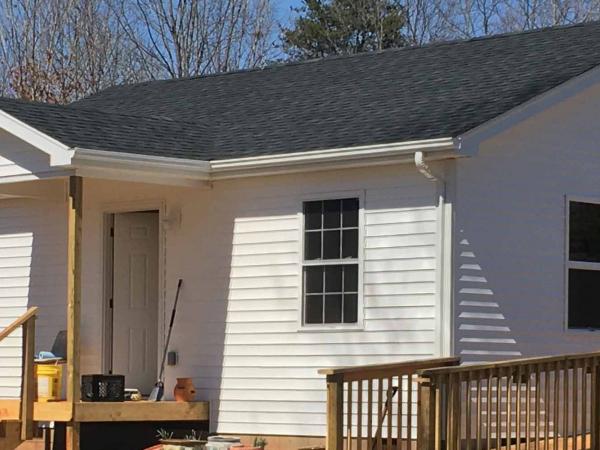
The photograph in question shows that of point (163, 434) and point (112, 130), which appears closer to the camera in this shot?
point (163, 434)

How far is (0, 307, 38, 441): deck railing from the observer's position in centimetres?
1484

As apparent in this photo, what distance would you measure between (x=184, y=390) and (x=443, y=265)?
3.48m

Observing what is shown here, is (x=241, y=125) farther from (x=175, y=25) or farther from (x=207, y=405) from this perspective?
(x=175, y=25)

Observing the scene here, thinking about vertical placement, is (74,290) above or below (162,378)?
above

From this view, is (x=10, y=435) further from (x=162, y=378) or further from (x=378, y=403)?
(x=378, y=403)

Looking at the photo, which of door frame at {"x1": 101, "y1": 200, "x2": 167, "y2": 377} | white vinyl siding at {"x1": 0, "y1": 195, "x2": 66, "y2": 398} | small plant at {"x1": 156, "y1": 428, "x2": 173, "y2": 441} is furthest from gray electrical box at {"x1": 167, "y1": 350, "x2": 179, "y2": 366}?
white vinyl siding at {"x1": 0, "y1": 195, "x2": 66, "y2": 398}

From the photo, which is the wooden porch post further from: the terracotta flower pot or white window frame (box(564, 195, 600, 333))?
white window frame (box(564, 195, 600, 333))

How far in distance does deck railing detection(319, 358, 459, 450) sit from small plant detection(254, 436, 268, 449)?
921 millimetres

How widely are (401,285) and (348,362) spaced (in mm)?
1053

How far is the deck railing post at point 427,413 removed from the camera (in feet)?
38.8

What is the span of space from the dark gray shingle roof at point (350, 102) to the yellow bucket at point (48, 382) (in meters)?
2.54

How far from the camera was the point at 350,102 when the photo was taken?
16.9 metres

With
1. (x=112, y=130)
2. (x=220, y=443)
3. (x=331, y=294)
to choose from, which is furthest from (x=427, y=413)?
(x=112, y=130)

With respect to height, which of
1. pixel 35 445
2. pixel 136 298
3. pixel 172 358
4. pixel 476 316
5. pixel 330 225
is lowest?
pixel 35 445
